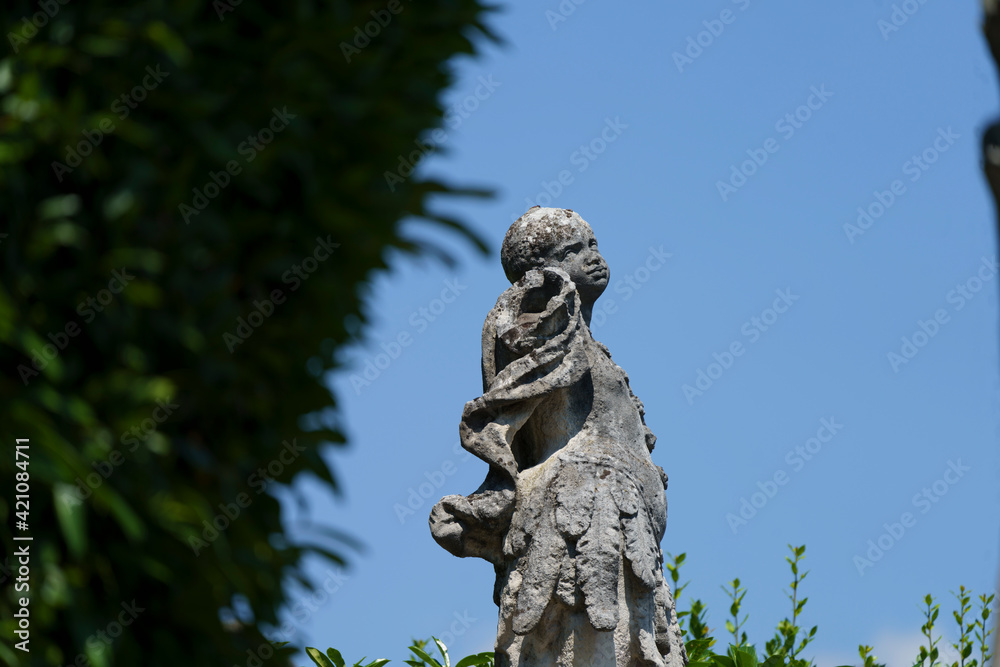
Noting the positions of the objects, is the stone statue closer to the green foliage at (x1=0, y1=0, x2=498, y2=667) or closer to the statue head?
the statue head

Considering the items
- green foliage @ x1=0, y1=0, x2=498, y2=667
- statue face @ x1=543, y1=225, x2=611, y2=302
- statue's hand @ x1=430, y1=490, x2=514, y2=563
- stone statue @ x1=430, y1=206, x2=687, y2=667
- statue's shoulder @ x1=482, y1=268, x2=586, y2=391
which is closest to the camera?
green foliage @ x1=0, y1=0, x2=498, y2=667

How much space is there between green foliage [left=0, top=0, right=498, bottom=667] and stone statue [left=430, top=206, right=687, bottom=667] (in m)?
2.68

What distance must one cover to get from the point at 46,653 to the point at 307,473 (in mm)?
885

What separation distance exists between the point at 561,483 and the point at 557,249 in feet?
4.47

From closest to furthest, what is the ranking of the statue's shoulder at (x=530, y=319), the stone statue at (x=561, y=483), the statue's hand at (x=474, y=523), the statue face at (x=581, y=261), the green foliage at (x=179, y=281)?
the green foliage at (x=179, y=281) → the stone statue at (x=561, y=483) → the statue's hand at (x=474, y=523) → the statue's shoulder at (x=530, y=319) → the statue face at (x=581, y=261)

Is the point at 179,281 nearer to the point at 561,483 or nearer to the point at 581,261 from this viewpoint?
the point at 561,483

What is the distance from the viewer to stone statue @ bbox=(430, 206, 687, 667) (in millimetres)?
6332

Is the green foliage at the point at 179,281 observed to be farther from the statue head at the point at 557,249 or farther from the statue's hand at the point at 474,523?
the statue head at the point at 557,249

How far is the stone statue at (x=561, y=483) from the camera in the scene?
20.8ft

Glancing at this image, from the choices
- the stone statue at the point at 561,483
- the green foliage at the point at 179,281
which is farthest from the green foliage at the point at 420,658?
the green foliage at the point at 179,281

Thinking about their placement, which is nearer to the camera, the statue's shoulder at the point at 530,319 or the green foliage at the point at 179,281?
the green foliage at the point at 179,281

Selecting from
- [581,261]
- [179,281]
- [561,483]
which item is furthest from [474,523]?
[179,281]

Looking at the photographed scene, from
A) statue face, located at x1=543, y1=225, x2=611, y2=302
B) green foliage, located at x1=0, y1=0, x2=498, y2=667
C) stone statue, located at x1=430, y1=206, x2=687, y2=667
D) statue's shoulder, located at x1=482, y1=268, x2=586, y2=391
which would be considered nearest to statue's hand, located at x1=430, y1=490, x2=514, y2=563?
stone statue, located at x1=430, y1=206, x2=687, y2=667

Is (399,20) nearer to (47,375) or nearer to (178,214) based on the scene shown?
(178,214)
